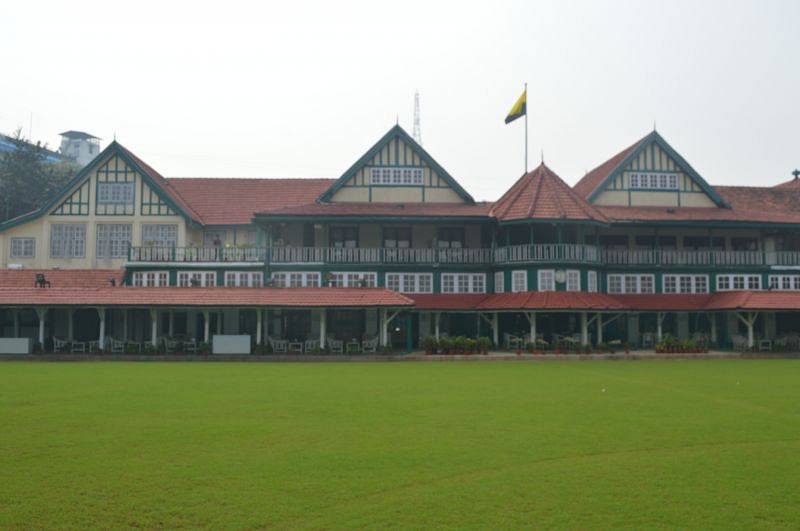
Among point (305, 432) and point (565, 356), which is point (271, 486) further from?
point (565, 356)

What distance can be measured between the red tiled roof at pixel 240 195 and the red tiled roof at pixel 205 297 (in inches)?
350

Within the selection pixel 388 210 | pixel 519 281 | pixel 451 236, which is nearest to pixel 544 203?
pixel 519 281

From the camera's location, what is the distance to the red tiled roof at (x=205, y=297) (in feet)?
108

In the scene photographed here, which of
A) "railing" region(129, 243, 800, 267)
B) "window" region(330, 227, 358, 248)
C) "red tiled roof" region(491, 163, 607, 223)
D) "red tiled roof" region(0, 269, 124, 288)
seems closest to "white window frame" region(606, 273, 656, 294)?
"railing" region(129, 243, 800, 267)

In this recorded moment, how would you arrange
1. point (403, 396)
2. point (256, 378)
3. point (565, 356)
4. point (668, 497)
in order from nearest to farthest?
point (668, 497)
point (403, 396)
point (256, 378)
point (565, 356)

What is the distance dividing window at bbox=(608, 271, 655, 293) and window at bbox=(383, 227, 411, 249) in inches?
421

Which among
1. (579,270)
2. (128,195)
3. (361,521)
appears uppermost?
(128,195)

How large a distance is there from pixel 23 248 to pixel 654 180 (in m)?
34.3

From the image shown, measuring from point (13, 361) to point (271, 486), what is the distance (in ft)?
83.2

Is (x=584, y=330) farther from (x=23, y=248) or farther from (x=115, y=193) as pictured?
(x=23, y=248)

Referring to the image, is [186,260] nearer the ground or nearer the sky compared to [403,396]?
nearer the sky

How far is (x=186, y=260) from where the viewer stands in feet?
128

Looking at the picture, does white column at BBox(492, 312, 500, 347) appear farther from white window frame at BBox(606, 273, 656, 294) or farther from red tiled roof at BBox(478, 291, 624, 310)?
white window frame at BBox(606, 273, 656, 294)

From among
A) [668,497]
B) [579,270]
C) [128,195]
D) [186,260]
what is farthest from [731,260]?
[668,497]
